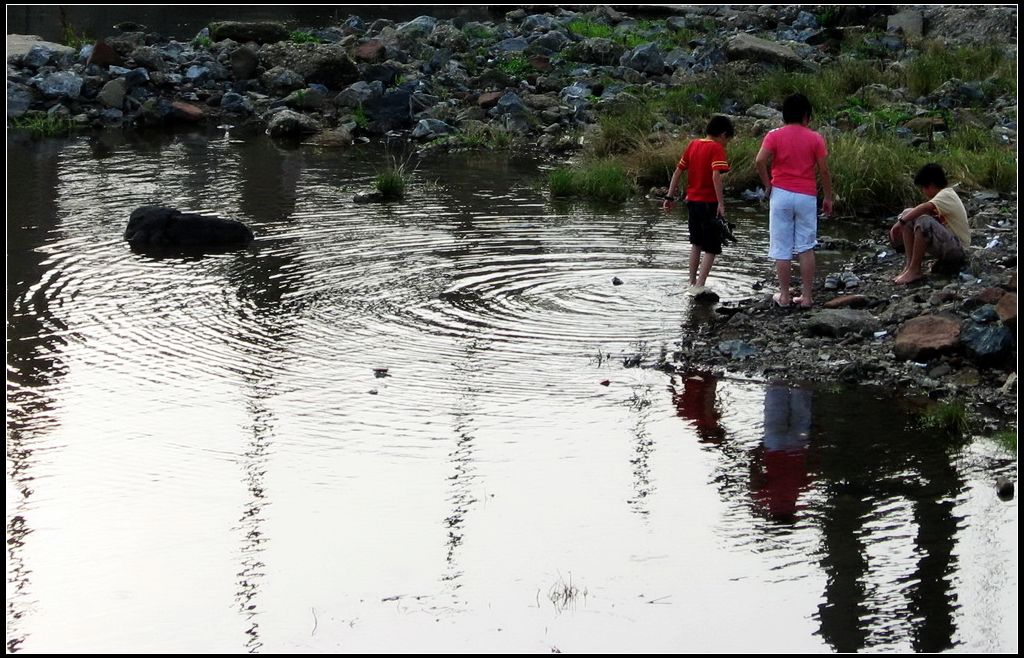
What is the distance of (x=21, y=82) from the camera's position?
2569cm

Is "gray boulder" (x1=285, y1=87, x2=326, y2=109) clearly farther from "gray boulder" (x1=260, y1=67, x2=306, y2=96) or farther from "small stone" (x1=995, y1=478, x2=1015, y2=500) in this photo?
"small stone" (x1=995, y1=478, x2=1015, y2=500)

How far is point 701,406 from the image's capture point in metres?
8.74

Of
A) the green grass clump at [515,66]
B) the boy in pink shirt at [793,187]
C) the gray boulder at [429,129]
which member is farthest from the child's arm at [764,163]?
the green grass clump at [515,66]

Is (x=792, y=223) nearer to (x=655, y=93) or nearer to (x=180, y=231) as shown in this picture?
(x=180, y=231)

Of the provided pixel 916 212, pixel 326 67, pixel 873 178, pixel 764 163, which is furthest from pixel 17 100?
pixel 916 212

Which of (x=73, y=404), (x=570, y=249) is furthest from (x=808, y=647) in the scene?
(x=570, y=249)

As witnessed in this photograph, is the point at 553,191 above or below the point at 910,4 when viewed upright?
below

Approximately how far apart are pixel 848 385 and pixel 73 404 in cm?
519

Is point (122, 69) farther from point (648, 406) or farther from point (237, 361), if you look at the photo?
point (648, 406)

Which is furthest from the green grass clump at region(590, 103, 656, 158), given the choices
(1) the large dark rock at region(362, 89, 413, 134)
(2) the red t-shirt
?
(2) the red t-shirt

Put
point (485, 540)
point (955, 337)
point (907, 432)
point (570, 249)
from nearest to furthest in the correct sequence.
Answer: point (485, 540)
point (907, 432)
point (955, 337)
point (570, 249)

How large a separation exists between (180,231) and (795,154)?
261 inches

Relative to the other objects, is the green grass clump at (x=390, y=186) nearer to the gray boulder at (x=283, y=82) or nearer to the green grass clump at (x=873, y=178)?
the green grass clump at (x=873, y=178)

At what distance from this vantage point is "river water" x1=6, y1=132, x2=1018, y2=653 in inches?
225
